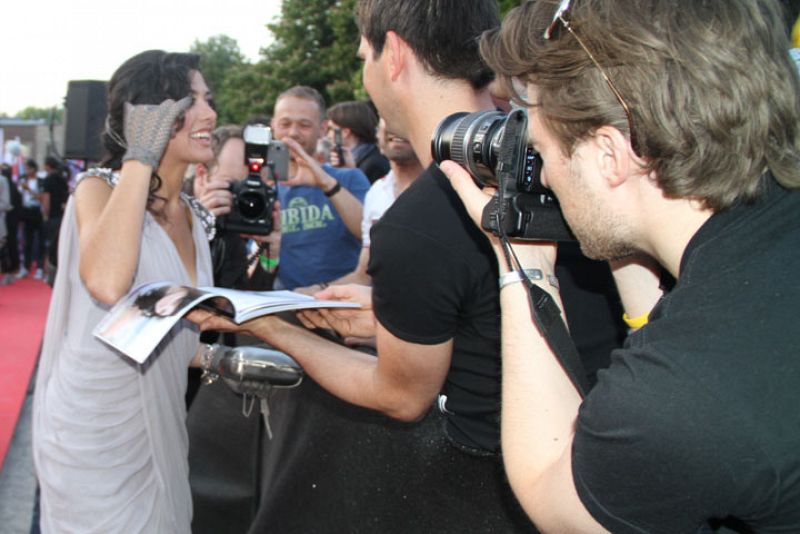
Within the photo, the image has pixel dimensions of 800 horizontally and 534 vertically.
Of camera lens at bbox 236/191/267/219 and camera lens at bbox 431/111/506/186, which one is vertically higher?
camera lens at bbox 431/111/506/186

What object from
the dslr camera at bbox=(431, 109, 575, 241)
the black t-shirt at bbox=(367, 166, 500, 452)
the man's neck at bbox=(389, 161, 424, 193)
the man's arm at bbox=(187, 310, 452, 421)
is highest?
the dslr camera at bbox=(431, 109, 575, 241)

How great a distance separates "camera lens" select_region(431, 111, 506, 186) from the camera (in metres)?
1.58

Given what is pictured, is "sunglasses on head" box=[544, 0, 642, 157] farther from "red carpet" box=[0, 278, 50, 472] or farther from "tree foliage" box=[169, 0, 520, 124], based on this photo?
"tree foliage" box=[169, 0, 520, 124]

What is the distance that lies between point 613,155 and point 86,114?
11.2ft

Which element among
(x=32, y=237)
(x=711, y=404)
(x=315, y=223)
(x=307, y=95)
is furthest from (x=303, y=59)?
(x=711, y=404)

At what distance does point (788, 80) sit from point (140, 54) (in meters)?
2.21

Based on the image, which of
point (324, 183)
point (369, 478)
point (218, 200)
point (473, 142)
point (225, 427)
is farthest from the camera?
point (324, 183)

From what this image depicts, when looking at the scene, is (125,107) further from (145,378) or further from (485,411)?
(485,411)

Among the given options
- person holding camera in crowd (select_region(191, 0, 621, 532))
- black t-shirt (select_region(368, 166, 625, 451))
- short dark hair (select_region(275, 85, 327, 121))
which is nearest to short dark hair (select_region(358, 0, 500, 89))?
person holding camera in crowd (select_region(191, 0, 621, 532))

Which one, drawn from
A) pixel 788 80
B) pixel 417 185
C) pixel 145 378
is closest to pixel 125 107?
pixel 145 378

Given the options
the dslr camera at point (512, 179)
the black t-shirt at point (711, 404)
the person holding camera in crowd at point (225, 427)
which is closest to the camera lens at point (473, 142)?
the dslr camera at point (512, 179)

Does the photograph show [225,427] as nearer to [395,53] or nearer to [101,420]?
[101,420]

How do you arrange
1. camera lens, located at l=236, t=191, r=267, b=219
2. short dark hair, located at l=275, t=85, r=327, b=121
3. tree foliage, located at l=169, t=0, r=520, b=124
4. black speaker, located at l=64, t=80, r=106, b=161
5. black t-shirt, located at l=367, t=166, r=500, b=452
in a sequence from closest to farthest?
black t-shirt, located at l=367, t=166, r=500, b=452, camera lens, located at l=236, t=191, r=267, b=219, black speaker, located at l=64, t=80, r=106, b=161, short dark hair, located at l=275, t=85, r=327, b=121, tree foliage, located at l=169, t=0, r=520, b=124

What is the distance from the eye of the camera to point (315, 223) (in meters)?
4.82
